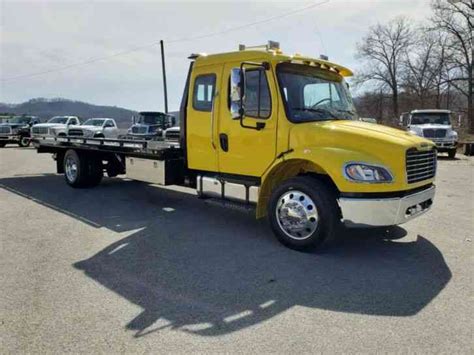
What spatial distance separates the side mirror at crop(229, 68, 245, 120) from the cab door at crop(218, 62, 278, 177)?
0.13 metres

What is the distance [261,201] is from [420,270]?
2.23 m

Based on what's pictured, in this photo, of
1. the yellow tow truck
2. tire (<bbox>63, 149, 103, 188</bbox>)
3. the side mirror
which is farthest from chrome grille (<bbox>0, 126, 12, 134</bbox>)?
the side mirror

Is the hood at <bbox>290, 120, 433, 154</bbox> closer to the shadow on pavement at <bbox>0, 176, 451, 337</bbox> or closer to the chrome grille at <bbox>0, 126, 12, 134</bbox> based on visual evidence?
the shadow on pavement at <bbox>0, 176, 451, 337</bbox>

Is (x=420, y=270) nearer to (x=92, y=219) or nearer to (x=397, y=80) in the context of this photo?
(x=92, y=219)

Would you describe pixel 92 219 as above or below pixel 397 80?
below

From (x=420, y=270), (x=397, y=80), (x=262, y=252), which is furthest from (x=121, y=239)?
(x=397, y=80)

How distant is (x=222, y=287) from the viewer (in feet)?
13.9

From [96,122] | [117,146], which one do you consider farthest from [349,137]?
[96,122]

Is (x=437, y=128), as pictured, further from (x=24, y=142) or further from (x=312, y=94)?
(x=24, y=142)

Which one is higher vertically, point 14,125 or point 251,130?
point 251,130

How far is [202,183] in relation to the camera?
263 inches

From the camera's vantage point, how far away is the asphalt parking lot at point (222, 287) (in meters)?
3.24

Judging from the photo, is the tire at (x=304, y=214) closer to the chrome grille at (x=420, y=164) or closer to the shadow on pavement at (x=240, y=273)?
the shadow on pavement at (x=240, y=273)

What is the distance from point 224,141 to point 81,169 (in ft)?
17.0
